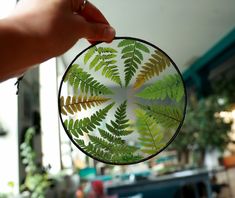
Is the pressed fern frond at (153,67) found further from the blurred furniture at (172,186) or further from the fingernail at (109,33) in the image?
the blurred furniture at (172,186)

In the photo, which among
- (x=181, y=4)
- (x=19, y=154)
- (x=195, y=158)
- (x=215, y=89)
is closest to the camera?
(x=19, y=154)

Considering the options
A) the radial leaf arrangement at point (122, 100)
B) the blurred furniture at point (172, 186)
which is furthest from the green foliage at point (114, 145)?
the blurred furniture at point (172, 186)

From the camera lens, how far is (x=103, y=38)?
0.90 ft

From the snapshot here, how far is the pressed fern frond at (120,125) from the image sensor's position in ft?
0.96

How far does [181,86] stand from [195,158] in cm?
173

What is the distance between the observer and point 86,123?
0.94ft

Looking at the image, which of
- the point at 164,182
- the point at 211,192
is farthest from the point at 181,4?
the point at 211,192

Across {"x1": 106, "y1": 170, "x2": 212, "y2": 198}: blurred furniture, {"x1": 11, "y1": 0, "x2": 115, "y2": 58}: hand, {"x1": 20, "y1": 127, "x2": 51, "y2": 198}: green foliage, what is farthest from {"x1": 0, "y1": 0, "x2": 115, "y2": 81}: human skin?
{"x1": 106, "y1": 170, "x2": 212, "y2": 198}: blurred furniture

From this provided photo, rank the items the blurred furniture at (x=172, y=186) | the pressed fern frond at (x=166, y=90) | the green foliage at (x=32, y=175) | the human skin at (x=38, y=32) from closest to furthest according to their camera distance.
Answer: the human skin at (x=38, y=32), the pressed fern frond at (x=166, y=90), the green foliage at (x=32, y=175), the blurred furniture at (x=172, y=186)

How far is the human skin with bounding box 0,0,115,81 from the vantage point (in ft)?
0.63

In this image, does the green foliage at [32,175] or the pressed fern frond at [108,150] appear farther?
the green foliage at [32,175]

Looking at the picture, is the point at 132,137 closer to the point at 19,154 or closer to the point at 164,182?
the point at 19,154

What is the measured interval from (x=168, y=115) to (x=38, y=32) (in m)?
0.15

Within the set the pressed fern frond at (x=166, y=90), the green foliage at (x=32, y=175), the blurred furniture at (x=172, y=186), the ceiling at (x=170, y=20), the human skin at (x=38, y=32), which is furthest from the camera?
the blurred furniture at (x=172, y=186)
